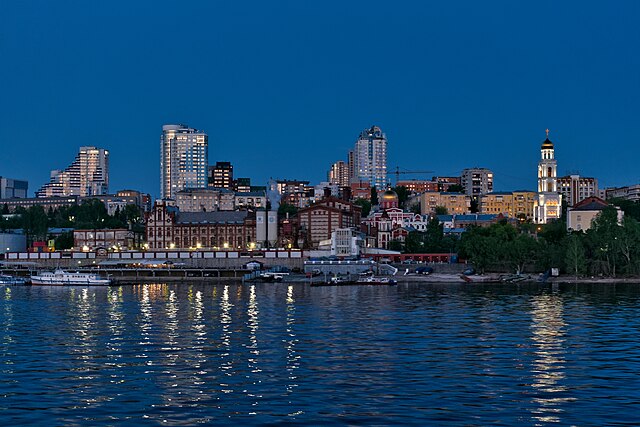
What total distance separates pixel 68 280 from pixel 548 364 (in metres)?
101

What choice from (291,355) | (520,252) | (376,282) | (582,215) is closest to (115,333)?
(291,355)

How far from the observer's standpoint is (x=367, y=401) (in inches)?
1446

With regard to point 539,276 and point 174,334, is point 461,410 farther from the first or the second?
point 539,276

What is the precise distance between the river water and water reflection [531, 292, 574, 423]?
0.29 feet

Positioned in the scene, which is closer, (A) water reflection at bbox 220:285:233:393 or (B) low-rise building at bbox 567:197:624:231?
(A) water reflection at bbox 220:285:233:393

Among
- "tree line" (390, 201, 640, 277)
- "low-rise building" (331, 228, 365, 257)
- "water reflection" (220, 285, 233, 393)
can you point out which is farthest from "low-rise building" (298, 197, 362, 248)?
"water reflection" (220, 285, 233, 393)

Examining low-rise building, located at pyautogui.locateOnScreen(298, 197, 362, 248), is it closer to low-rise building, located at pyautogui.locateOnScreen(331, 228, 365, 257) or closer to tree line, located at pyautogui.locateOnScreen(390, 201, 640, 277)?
low-rise building, located at pyautogui.locateOnScreen(331, 228, 365, 257)

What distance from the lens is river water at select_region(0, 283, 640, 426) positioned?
1377 inches

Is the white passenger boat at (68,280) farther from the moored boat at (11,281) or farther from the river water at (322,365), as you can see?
the river water at (322,365)

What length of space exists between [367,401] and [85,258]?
505 ft

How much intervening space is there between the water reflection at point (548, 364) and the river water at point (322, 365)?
0.09 meters

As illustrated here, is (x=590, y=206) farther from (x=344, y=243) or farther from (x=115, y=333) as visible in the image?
(x=115, y=333)

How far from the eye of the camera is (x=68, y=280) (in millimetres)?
134750

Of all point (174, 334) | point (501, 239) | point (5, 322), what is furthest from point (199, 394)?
point (501, 239)
